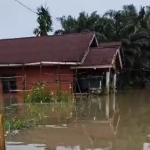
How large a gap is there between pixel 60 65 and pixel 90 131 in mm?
14040

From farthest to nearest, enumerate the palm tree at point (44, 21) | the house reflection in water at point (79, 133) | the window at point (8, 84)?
the palm tree at point (44, 21) < the window at point (8, 84) < the house reflection in water at point (79, 133)

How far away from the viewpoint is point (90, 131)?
44.9 ft

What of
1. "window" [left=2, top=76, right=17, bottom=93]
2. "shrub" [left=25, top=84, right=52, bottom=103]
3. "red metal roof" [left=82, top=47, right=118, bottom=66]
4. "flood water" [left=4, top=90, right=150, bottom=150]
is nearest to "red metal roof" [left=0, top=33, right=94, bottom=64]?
"red metal roof" [left=82, top=47, right=118, bottom=66]

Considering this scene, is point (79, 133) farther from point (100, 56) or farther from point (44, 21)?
point (44, 21)

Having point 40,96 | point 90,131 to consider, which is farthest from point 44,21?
point 90,131

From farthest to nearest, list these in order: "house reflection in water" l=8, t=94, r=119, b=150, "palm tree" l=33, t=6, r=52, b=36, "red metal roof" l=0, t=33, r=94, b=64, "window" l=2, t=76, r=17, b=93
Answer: "palm tree" l=33, t=6, r=52, b=36, "window" l=2, t=76, r=17, b=93, "red metal roof" l=0, t=33, r=94, b=64, "house reflection in water" l=8, t=94, r=119, b=150

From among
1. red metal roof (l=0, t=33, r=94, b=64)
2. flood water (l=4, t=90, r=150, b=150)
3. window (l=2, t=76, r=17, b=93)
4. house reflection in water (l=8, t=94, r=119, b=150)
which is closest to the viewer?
flood water (l=4, t=90, r=150, b=150)

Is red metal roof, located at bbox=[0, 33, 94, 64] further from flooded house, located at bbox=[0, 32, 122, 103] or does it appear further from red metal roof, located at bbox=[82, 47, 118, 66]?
red metal roof, located at bbox=[82, 47, 118, 66]

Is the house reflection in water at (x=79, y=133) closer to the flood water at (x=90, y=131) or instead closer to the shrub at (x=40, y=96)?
the flood water at (x=90, y=131)

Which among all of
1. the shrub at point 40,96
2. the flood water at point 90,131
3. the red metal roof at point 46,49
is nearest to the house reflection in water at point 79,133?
the flood water at point 90,131

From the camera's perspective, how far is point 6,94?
28766 mm

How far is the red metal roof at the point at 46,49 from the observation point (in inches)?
1102

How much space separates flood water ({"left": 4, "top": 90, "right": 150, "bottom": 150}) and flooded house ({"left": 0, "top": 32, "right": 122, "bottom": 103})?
8130 millimetres

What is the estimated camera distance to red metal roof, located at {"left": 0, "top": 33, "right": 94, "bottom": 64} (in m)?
28.0
